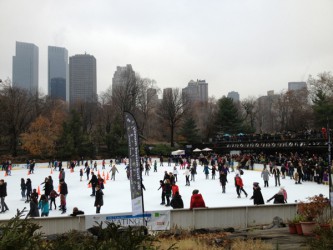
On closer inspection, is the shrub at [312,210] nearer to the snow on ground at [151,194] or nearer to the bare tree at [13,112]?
the snow on ground at [151,194]

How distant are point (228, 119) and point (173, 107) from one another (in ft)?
39.7

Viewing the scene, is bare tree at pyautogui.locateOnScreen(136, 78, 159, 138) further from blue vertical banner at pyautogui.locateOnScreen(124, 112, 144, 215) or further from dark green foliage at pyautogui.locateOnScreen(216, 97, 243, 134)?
blue vertical banner at pyautogui.locateOnScreen(124, 112, 144, 215)

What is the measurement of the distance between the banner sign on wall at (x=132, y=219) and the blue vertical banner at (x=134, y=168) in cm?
205

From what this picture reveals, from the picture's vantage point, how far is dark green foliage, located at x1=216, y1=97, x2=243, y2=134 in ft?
217

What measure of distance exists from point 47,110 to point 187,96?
96.0 feet

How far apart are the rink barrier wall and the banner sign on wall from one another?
165 mm

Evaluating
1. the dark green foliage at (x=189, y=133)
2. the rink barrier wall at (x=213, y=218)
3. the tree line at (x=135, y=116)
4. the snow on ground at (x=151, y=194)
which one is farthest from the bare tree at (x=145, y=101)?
the rink barrier wall at (x=213, y=218)

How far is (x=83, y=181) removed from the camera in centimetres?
2641

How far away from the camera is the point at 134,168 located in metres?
8.83

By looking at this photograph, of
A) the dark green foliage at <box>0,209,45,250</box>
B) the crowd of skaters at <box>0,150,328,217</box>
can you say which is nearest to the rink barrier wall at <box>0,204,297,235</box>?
the crowd of skaters at <box>0,150,328,217</box>

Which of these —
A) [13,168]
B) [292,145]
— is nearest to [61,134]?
[13,168]

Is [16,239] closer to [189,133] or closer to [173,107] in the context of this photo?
[189,133]

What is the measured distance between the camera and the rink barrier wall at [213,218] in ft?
34.4

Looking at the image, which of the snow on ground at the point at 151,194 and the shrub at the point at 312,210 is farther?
the snow on ground at the point at 151,194
